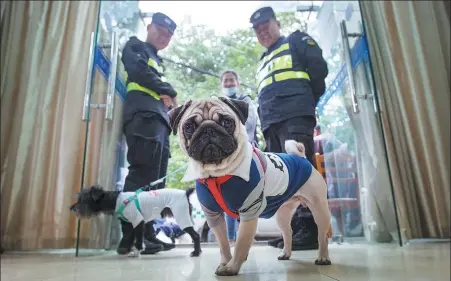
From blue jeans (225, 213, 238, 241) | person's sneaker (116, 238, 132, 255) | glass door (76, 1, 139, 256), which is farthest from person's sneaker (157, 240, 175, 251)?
blue jeans (225, 213, 238, 241)

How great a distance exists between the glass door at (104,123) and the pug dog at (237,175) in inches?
28.7

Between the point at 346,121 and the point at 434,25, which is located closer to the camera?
the point at 346,121

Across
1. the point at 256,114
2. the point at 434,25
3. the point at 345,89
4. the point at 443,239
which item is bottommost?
the point at 443,239

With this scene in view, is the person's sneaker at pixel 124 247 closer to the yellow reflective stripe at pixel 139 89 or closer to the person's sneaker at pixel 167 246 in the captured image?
the person's sneaker at pixel 167 246

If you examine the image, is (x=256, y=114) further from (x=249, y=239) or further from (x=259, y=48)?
(x=249, y=239)

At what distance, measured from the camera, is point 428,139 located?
2279 mm

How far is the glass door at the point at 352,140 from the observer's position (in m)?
1.16

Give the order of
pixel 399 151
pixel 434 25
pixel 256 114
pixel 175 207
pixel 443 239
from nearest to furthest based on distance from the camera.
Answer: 1. pixel 256 114
2. pixel 175 207
3. pixel 443 239
4. pixel 399 151
5. pixel 434 25

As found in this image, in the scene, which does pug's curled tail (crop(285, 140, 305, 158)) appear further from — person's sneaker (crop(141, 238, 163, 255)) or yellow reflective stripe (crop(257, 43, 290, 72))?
person's sneaker (crop(141, 238, 163, 255))

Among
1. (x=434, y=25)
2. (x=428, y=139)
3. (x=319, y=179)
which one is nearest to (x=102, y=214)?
(x=319, y=179)

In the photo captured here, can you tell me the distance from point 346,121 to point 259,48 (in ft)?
1.35

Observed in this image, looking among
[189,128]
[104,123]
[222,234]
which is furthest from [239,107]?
[104,123]

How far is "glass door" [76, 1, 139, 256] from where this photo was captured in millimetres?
1585

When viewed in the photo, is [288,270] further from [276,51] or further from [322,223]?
[276,51]
